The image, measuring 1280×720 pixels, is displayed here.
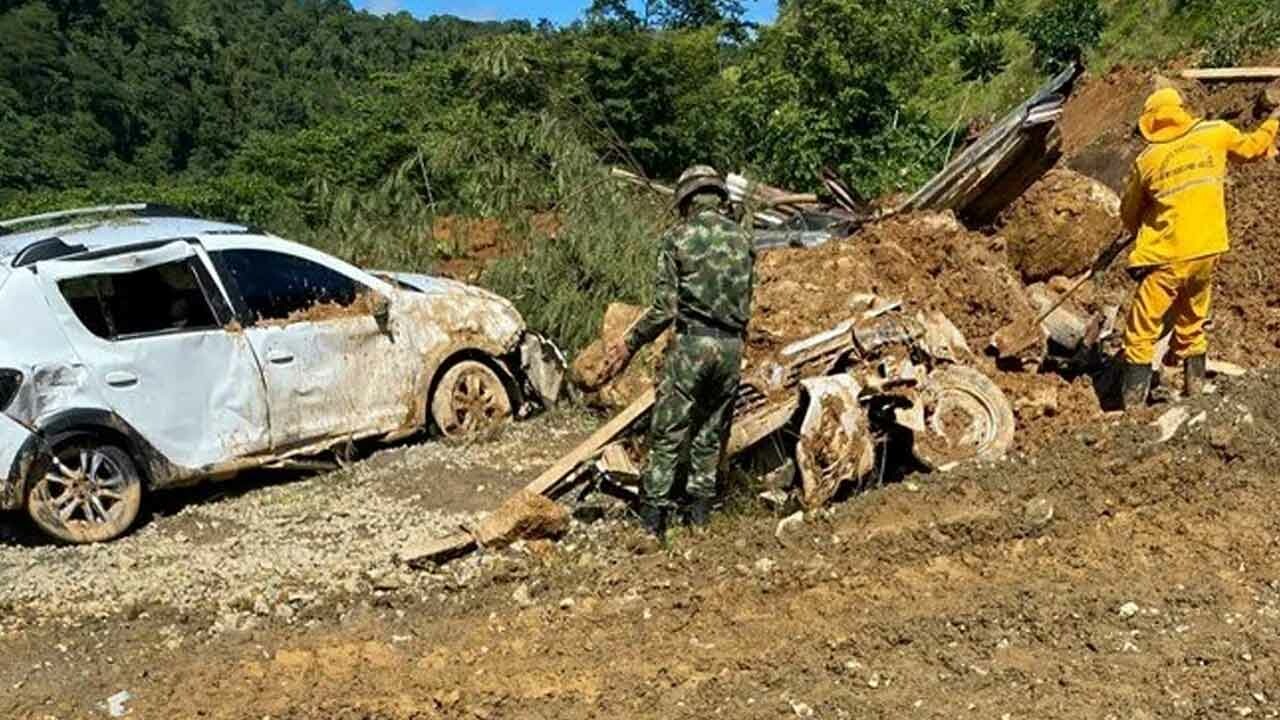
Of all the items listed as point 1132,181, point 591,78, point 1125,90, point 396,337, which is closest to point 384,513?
point 396,337

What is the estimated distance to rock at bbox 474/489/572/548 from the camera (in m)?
6.49

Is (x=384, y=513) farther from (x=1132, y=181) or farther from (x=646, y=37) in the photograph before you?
(x=646, y=37)

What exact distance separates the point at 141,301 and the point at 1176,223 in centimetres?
638

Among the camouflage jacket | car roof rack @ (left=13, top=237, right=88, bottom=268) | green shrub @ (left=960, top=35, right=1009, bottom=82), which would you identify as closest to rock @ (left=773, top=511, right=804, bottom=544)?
the camouflage jacket

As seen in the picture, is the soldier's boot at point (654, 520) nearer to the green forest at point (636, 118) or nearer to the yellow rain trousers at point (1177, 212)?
the yellow rain trousers at point (1177, 212)

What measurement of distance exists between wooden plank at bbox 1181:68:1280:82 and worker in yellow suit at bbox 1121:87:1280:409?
20.5 ft

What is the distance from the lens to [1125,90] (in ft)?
51.6

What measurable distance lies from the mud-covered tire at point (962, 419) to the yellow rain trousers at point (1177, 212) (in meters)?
0.97

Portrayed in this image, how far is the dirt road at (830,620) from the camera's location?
469 centimetres

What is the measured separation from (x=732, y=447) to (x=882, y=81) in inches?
535

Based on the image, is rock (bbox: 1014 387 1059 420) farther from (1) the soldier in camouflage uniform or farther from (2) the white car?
(2) the white car

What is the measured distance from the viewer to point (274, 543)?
22.9 ft

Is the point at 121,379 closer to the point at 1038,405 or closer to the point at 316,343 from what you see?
the point at 316,343

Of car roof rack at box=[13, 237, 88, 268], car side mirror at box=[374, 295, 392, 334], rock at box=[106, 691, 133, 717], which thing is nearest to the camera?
rock at box=[106, 691, 133, 717]
